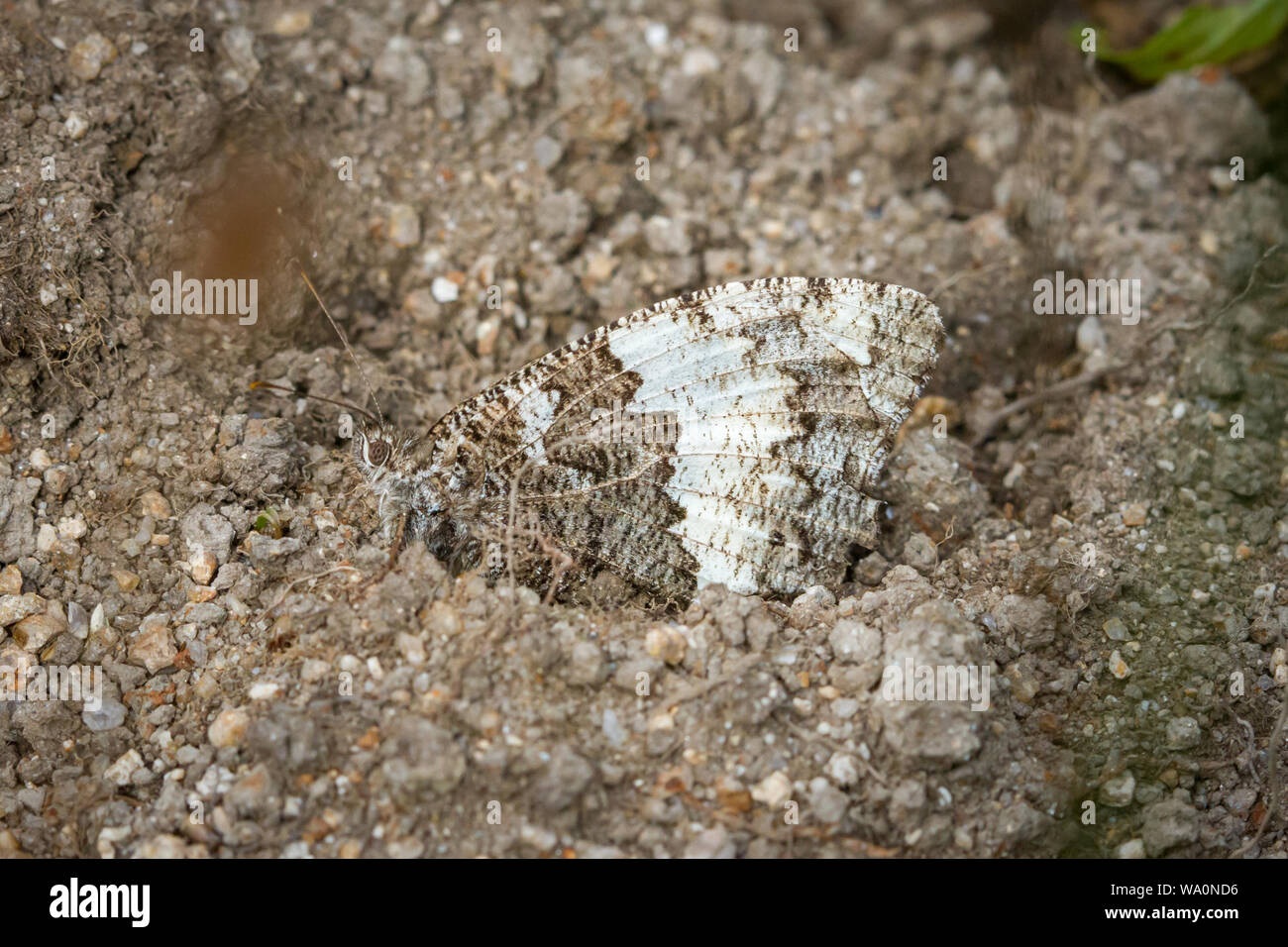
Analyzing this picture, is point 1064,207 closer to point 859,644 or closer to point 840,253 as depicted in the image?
point 840,253

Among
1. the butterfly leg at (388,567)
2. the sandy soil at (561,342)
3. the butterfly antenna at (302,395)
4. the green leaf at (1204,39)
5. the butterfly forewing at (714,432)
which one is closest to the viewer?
the sandy soil at (561,342)

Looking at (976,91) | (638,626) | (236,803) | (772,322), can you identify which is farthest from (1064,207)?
(236,803)

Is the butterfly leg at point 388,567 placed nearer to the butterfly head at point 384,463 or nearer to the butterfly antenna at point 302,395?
the butterfly head at point 384,463

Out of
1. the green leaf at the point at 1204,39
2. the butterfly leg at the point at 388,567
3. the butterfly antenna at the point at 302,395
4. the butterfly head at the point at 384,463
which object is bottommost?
the butterfly leg at the point at 388,567

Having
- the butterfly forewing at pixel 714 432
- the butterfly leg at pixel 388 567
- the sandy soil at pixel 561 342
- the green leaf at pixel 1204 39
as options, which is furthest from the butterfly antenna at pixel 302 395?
the green leaf at pixel 1204 39

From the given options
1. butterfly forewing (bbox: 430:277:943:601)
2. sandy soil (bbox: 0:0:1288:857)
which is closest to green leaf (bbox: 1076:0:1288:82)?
sandy soil (bbox: 0:0:1288:857)

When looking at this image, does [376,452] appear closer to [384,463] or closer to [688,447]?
[384,463]
